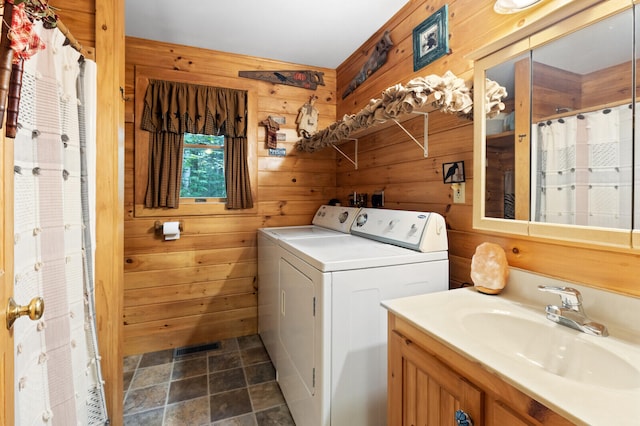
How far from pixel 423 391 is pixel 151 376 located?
202 centimetres

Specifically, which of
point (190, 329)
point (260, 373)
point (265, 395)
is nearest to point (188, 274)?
point (190, 329)

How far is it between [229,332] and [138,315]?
75 cm

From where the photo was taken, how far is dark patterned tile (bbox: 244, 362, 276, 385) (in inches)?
79.5

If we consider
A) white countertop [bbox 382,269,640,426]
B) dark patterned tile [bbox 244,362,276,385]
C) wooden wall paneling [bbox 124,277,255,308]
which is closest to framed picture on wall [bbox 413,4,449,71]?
white countertop [bbox 382,269,640,426]

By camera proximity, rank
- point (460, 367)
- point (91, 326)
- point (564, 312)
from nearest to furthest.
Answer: point (460, 367), point (564, 312), point (91, 326)

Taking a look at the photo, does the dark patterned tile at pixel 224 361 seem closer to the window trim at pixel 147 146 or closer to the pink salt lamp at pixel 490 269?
the window trim at pixel 147 146

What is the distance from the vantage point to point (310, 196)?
2.83 metres

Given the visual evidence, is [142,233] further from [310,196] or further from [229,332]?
[310,196]

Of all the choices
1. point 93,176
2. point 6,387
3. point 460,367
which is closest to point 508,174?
point 460,367

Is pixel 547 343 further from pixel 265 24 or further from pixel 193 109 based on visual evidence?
pixel 193 109

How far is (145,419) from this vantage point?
1660 millimetres

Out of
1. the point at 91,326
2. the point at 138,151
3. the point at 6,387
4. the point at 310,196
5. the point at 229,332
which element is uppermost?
the point at 138,151

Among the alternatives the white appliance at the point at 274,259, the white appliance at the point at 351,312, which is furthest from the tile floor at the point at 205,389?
the white appliance at the point at 351,312

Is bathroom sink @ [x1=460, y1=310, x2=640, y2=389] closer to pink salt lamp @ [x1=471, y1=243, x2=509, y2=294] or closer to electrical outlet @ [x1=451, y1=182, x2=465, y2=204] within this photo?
pink salt lamp @ [x1=471, y1=243, x2=509, y2=294]
